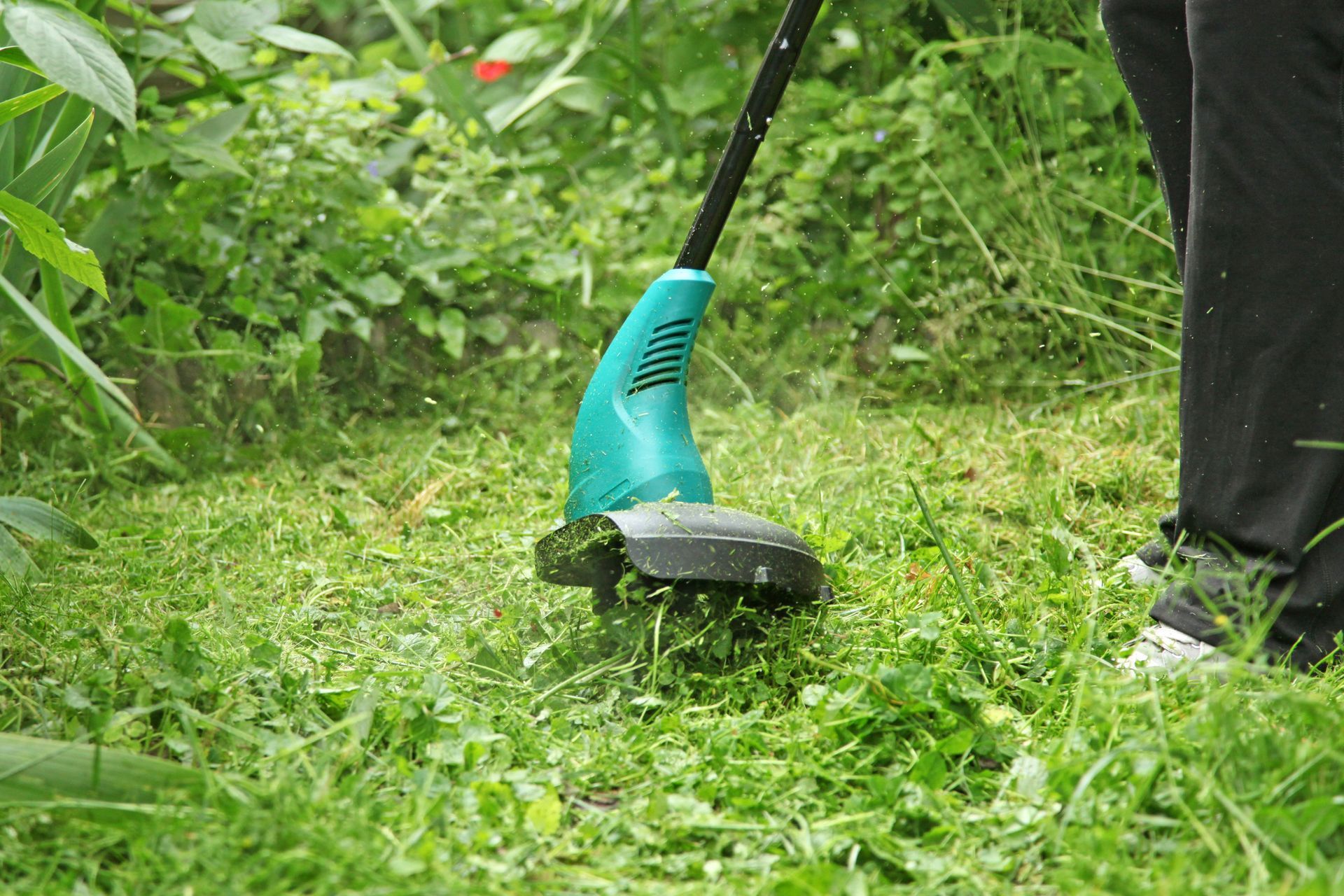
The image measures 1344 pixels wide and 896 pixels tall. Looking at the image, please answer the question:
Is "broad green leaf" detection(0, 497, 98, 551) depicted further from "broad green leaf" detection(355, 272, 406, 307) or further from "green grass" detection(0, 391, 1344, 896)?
"broad green leaf" detection(355, 272, 406, 307)

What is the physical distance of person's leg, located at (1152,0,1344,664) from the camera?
3.41 feet

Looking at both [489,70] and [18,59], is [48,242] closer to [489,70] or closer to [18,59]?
[18,59]

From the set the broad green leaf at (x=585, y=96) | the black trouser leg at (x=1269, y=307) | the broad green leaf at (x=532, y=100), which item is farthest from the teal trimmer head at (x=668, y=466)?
the broad green leaf at (x=585, y=96)

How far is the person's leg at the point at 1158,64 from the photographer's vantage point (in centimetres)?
127

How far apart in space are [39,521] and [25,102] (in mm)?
557

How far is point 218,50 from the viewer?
206 cm

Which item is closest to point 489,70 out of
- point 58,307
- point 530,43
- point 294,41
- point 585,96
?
point 530,43

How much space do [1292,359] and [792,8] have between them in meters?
0.72

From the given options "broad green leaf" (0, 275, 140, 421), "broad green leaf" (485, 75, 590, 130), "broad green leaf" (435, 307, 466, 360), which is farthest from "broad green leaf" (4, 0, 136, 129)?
"broad green leaf" (485, 75, 590, 130)

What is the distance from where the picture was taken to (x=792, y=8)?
1.39m

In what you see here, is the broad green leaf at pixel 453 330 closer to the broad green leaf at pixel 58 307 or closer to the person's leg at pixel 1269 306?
the broad green leaf at pixel 58 307

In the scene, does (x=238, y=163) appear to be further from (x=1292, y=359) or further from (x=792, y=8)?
(x=1292, y=359)

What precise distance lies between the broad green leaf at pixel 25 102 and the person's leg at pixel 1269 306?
1.18 m

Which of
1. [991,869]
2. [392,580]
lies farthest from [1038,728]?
[392,580]
